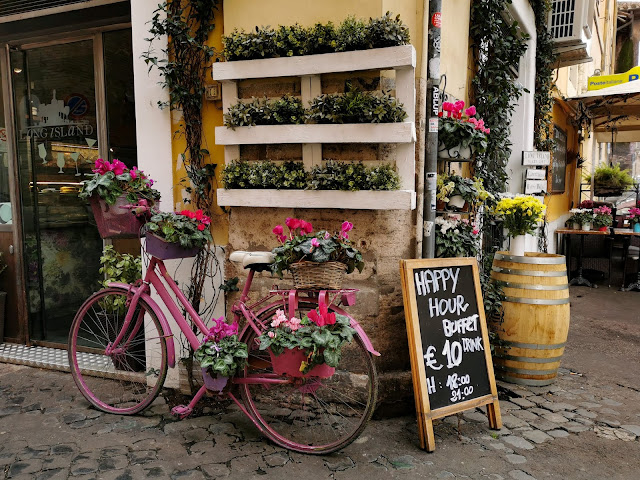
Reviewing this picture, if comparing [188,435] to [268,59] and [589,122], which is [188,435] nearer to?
[268,59]

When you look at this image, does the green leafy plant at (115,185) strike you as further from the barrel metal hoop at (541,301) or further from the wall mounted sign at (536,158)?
the wall mounted sign at (536,158)

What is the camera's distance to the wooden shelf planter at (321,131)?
3.18 meters

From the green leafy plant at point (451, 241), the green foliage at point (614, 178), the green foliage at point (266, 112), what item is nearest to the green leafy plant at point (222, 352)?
the green foliage at point (266, 112)

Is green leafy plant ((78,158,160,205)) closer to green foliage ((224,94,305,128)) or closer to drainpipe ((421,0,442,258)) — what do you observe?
green foliage ((224,94,305,128))

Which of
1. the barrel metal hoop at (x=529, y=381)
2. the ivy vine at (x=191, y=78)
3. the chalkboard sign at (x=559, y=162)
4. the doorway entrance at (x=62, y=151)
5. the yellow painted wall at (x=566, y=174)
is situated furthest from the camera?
the yellow painted wall at (x=566, y=174)

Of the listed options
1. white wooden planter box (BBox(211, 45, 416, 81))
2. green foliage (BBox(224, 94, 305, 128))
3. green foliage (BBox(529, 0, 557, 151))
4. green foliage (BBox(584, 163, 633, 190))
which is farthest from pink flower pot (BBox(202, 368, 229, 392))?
green foliage (BBox(584, 163, 633, 190))

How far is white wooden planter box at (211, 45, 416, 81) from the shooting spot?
10.3ft

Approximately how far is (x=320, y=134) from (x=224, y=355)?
5.00 feet

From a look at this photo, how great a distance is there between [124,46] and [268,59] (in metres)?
1.77

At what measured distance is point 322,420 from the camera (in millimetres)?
3438

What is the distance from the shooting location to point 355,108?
320 cm

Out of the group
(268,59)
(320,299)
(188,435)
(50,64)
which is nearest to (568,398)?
(320,299)

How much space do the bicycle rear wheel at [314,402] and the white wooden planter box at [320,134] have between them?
1115mm

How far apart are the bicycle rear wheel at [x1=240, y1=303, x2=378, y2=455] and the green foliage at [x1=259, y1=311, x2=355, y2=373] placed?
0.73 ft
